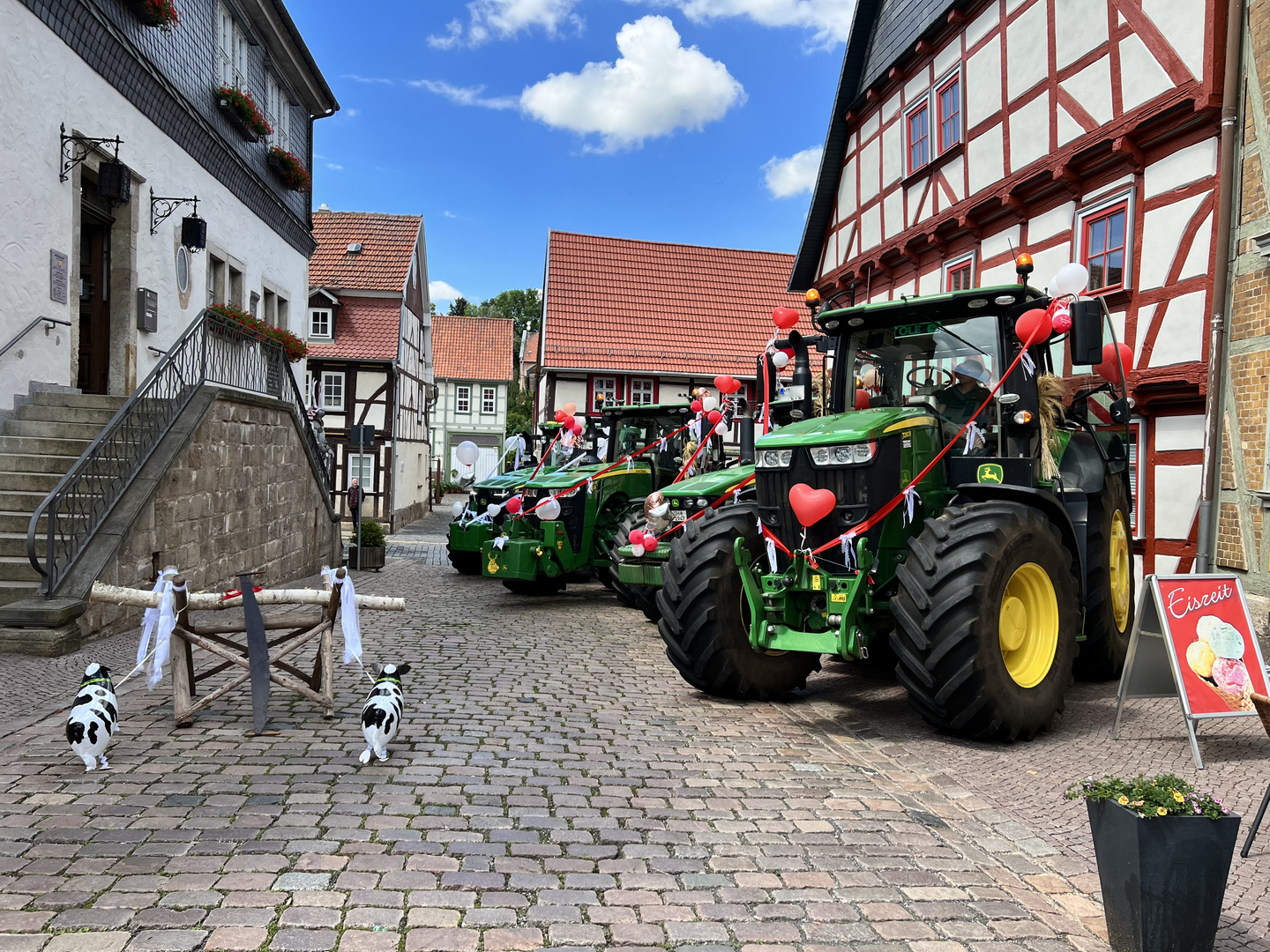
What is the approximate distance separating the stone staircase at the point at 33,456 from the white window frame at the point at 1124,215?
10030mm

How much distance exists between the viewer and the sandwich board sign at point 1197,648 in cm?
536

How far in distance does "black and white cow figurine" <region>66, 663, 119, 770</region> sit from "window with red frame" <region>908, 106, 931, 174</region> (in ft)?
41.9

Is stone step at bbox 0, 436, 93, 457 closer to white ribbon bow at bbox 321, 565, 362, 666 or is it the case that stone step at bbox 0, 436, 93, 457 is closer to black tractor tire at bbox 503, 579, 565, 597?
white ribbon bow at bbox 321, 565, 362, 666

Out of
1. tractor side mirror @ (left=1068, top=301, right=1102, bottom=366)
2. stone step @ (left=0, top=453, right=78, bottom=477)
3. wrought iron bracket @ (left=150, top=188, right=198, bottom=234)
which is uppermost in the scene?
wrought iron bracket @ (left=150, top=188, right=198, bottom=234)

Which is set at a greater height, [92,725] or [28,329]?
[28,329]

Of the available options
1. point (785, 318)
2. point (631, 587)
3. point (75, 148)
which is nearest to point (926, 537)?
point (785, 318)

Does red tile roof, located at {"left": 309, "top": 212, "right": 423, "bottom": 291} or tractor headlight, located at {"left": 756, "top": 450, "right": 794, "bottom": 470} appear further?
red tile roof, located at {"left": 309, "top": 212, "right": 423, "bottom": 291}

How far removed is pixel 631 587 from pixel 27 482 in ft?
20.0

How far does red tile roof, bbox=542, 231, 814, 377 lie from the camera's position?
87.4ft

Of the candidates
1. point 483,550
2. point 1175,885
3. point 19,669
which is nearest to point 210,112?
point 483,550

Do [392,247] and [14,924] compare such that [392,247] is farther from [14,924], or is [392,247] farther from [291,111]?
[14,924]

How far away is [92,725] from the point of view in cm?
457

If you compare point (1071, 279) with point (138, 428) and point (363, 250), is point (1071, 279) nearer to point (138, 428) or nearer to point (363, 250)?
point (138, 428)

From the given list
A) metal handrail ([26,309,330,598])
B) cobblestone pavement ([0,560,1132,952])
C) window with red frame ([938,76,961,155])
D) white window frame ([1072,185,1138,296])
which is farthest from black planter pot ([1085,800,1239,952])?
window with red frame ([938,76,961,155])
